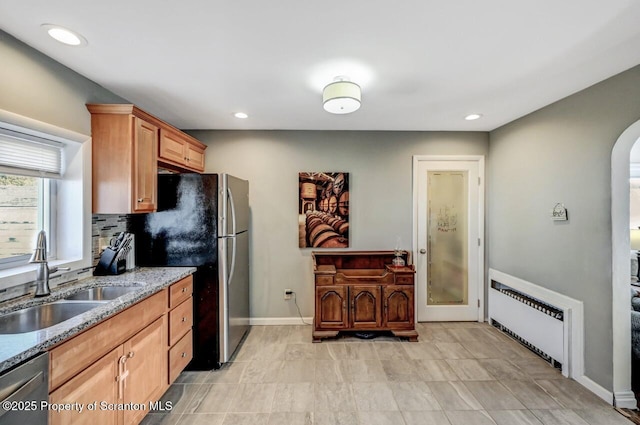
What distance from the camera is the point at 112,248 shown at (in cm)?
222

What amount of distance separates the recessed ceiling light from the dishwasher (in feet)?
5.36

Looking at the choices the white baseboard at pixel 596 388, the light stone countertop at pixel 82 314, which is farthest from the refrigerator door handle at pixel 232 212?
the white baseboard at pixel 596 388

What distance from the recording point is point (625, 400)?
6.64 feet

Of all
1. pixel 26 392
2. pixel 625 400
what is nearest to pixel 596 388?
pixel 625 400

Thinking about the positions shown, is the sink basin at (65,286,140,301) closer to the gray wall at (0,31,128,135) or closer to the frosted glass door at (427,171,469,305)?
the gray wall at (0,31,128,135)

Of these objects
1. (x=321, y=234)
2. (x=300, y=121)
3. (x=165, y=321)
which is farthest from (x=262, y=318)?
(x=300, y=121)

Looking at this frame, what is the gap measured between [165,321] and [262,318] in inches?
61.7

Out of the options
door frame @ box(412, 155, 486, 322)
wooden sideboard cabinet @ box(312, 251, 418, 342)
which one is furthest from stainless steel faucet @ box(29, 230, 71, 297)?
door frame @ box(412, 155, 486, 322)

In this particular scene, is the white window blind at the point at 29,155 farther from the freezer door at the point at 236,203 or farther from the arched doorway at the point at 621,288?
the arched doorway at the point at 621,288

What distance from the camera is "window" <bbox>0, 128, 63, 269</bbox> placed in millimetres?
1714

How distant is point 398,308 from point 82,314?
2694 mm

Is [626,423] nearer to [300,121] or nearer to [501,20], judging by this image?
[501,20]

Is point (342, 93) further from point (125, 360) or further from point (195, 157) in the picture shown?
point (125, 360)

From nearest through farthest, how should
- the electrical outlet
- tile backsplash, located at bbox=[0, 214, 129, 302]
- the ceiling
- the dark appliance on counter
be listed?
the ceiling < tile backsplash, located at bbox=[0, 214, 129, 302] < the electrical outlet < the dark appliance on counter
